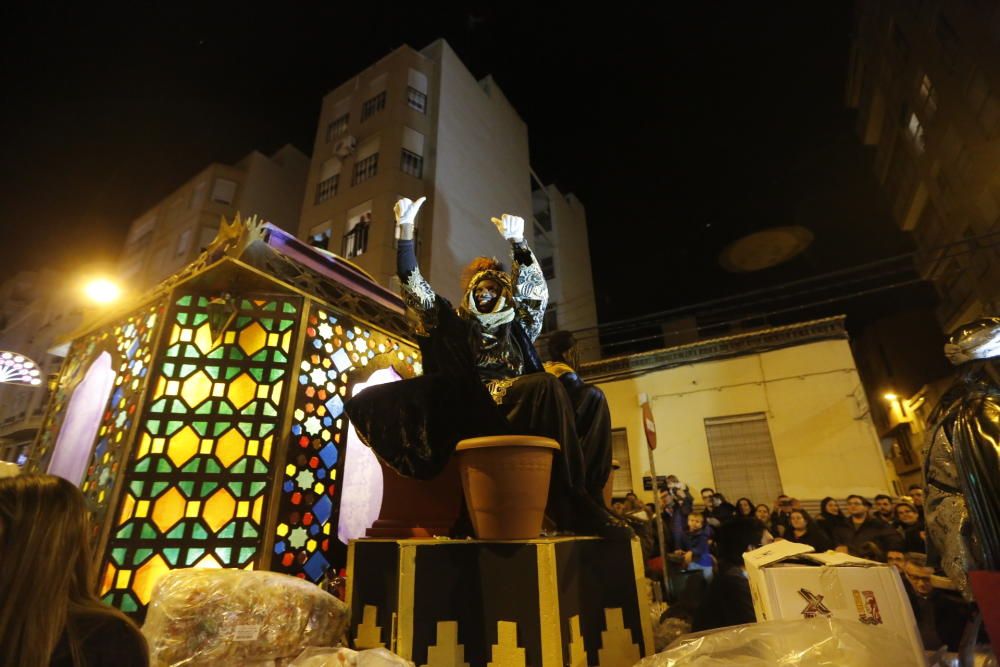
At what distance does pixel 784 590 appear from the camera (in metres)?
1.85

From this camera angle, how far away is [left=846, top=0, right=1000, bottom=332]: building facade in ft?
28.6

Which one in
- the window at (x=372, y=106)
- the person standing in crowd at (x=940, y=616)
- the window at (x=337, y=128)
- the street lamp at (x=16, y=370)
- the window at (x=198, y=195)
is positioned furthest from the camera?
the window at (x=198, y=195)

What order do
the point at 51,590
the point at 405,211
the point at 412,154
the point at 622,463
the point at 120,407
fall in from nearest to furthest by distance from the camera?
1. the point at 51,590
2. the point at 405,211
3. the point at 120,407
4. the point at 622,463
5. the point at 412,154

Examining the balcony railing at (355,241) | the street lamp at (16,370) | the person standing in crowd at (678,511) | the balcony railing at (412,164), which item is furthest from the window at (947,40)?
the street lamp at (16,370)

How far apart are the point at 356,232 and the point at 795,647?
1180 centimetres

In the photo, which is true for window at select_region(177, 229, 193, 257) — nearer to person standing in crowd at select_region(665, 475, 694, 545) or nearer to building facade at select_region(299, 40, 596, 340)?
building facade at select_region(299, 40, 596, 340)

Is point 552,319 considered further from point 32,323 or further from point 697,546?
point 32,323

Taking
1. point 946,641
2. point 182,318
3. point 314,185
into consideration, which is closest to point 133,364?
point 182,318

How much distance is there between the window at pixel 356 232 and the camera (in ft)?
37.4

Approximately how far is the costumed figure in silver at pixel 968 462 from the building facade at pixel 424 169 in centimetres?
896

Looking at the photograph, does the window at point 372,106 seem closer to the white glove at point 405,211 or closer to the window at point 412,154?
the window at point 412,154

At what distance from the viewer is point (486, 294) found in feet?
9.78

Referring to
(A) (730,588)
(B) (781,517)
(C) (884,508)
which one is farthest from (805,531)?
(A) (730,588)

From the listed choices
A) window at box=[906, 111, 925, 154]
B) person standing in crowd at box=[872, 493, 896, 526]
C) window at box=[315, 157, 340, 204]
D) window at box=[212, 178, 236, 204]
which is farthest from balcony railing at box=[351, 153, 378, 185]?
window at box=[906, 111, 925, 154]
